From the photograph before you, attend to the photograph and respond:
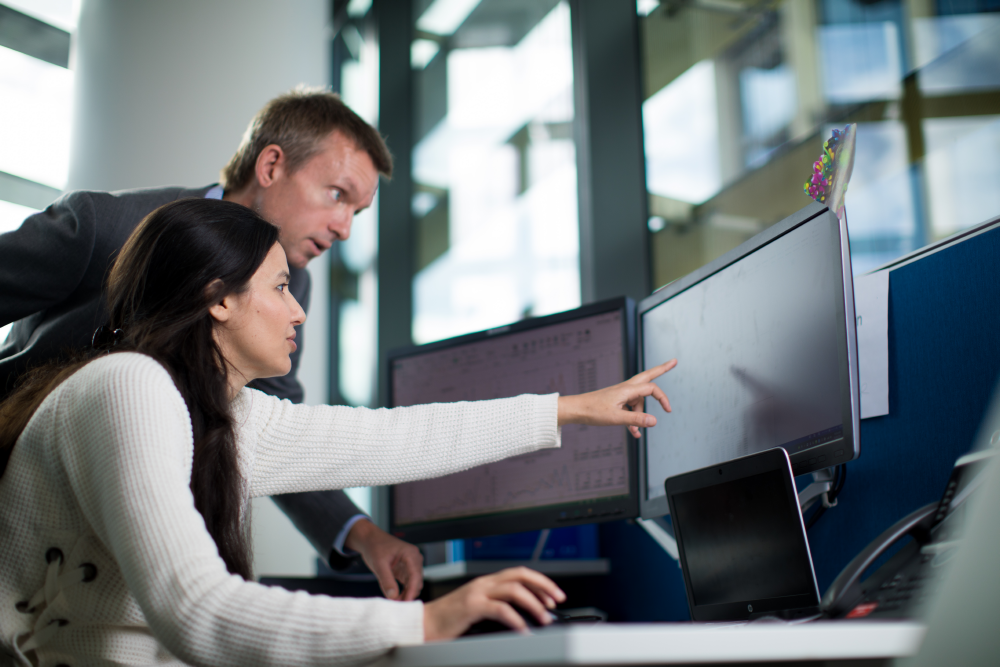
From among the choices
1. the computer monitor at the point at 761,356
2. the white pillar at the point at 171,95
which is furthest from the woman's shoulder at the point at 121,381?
the white pillar at the point at 171,95


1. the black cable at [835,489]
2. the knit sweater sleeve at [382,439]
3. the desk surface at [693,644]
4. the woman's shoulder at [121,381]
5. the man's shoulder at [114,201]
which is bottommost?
the desk surface at [693,644]

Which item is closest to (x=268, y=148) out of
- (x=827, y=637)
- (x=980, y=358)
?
(x=980, y=358)

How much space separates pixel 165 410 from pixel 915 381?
915mm

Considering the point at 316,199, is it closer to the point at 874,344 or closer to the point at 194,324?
the point at 194,324

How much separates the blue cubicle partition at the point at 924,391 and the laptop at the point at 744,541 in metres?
0.22

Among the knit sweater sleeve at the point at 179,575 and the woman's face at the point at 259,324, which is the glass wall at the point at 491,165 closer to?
the woman's face at the point at 259,324

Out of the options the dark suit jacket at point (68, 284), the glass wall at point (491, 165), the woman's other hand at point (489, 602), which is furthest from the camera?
the glass wall at point (491, 165)

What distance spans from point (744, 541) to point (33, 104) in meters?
3.00

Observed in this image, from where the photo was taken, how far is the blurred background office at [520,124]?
5.69ft

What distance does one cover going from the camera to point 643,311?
56.2 inches

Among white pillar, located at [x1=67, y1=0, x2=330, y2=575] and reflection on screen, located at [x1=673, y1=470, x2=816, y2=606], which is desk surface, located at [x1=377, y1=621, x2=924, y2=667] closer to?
reflection on screen, located at [x1=673, y1=470, x2=816, y2=606]

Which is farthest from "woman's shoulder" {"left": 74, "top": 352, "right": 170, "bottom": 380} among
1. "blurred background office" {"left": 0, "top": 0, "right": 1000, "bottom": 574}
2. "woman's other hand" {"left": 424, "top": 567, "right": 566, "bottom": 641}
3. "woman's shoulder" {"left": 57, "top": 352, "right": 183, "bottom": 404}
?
"blurred background office" {"left": 0, "top": 0, "right": 1000, "bottom": 574}

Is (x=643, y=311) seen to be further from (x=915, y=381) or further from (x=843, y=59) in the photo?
(x=843, y=59)

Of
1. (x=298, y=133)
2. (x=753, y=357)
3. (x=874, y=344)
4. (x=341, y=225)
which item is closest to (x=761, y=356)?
(x=753, y=357)
